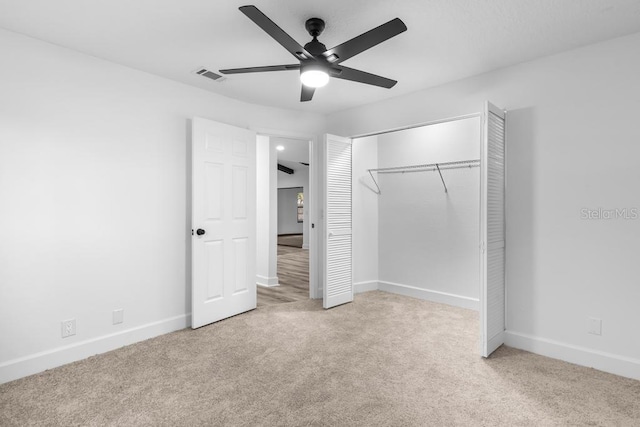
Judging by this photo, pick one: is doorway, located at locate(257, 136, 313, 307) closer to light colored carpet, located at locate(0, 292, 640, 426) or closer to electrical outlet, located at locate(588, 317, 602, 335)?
light colored carpet, located at locate(0, 292, 640, 426)

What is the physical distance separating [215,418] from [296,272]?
4.45 meters

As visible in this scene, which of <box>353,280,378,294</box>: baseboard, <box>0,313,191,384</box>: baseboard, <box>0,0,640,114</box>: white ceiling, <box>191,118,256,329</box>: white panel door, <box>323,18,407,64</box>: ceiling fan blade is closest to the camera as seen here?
<box>323,18,407,64</box>: ceiling fan blade

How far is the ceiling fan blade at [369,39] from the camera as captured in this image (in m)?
1.76

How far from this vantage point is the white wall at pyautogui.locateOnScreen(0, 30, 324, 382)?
243 cm

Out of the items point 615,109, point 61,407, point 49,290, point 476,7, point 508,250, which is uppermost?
point 476,7

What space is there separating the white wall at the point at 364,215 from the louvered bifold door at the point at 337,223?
0.42 metres

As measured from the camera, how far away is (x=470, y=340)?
306 cm

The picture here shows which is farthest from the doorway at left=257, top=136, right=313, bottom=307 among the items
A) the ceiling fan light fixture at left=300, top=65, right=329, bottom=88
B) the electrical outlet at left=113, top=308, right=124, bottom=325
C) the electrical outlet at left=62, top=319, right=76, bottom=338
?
the ceiling fan light fixture at left=300, top=65, right=329, bottom=88

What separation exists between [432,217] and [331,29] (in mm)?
2838

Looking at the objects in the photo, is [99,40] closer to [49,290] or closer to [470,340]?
[49,290]

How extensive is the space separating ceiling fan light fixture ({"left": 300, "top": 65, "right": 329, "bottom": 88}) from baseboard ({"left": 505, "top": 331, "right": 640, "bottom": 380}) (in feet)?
8.91

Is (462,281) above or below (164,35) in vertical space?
below

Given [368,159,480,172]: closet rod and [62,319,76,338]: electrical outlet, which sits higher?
[368,159,480,172]: closet rod

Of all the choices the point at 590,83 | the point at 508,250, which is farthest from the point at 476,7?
the point at 508,250
